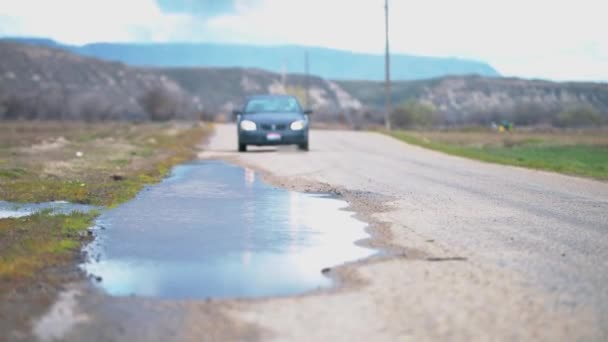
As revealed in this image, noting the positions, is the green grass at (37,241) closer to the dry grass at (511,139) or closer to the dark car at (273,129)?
the dark car at (273,129)

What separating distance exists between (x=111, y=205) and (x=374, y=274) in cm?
685

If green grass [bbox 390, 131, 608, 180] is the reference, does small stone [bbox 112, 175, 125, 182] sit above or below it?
above

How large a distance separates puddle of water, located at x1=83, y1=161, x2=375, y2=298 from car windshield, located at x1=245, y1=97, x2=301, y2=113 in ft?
49.8

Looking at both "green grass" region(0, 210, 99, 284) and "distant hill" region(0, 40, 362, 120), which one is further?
"distant hill" region(0, 40, 362, 120)

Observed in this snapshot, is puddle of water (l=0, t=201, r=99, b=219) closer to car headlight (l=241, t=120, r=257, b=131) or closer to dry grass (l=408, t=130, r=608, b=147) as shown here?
car headlight (l=241, t=120, r=257, b=131)

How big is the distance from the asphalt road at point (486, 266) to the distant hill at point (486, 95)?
9213 cm

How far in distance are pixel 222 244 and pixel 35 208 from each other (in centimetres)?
450

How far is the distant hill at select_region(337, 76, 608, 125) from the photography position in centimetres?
11162

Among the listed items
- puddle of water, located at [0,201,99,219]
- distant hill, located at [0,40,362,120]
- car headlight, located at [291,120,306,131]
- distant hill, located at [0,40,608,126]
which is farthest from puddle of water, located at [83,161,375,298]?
distant hill, located at [0,40,608,126]

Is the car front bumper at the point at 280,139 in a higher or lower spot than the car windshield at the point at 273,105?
lower

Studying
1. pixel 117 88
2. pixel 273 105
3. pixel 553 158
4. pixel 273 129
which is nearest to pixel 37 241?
pixel 273 129

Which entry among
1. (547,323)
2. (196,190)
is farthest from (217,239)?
(196,190)

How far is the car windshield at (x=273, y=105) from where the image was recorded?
31.3m

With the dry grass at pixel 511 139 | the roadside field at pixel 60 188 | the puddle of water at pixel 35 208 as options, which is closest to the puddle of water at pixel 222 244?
the roadside field at pixel 60 188
